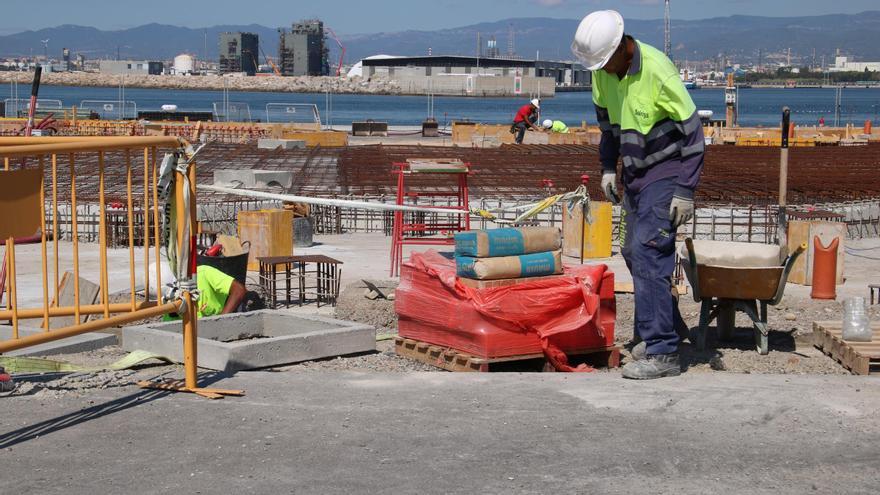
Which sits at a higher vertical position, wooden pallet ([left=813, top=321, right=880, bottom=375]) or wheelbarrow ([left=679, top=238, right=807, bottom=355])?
wheelbarrow ([left=679, top=238, right=807, bottom=355])

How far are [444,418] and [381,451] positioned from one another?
59 centimetres

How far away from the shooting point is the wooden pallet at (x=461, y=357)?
24.9 feet

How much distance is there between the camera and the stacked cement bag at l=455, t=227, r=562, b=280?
7723 millimetres

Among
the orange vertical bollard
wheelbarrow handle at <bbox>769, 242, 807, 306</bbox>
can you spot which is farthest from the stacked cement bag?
the orange vertical bollard

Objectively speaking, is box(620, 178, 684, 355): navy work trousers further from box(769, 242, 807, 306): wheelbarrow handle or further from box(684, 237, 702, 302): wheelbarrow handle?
box(769, 242, 807, 306): wheelbarrow handle

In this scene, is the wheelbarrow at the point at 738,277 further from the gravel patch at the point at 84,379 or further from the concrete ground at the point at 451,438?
the gravel patch at the point at 84,379

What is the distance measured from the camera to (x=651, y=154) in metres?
7.15

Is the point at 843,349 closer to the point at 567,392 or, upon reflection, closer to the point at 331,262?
the point at 567,392

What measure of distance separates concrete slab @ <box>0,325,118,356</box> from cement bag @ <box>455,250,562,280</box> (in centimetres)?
280

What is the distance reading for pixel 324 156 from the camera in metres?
35.3

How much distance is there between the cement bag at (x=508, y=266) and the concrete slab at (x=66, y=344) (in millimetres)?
2802

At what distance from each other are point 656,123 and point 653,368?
154 centimetres

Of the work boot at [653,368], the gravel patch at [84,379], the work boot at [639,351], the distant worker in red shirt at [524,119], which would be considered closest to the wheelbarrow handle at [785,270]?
the work boot at [639,351]

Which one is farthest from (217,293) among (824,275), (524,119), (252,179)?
(524,119)
